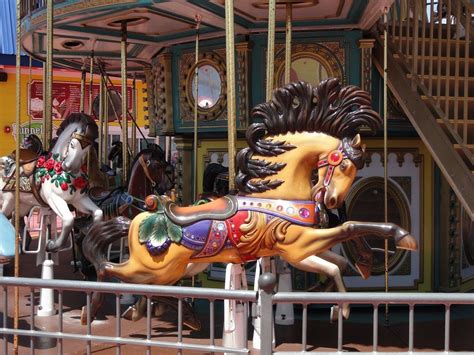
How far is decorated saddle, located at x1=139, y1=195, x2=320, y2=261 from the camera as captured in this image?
Answer: 4.05 meters

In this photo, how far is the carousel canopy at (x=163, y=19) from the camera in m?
5.33

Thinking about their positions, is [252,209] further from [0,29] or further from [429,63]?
[0,29]

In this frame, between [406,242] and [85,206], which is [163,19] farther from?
[406,242]

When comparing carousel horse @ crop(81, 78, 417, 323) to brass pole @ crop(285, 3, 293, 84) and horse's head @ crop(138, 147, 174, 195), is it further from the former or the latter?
horse's head @ crop(138, 147, 174, 195)

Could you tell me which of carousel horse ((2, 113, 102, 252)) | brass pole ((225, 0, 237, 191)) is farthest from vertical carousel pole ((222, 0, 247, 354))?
carousel horse ((2, 113, 102, 252))

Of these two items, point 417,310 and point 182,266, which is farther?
point 417,310

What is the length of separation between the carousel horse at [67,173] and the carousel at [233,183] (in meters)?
0.02

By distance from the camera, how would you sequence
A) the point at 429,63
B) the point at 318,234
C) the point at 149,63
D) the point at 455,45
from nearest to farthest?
the point at 318,234 < the point at 429,63 < the point at 455,45 < the point at 149,63

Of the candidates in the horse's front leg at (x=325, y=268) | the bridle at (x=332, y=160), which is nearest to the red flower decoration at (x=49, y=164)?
the horse's front leg at (x=325, y=268)

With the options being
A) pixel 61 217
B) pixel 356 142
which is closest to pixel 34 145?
pixel 61 217

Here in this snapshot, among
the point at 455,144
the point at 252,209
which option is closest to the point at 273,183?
the point at 252,209

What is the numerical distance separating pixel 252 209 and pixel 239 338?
1038 mm

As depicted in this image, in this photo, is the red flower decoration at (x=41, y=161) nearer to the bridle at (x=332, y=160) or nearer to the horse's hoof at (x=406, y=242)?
the bridle at (x=332, y=160)

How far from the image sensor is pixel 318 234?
3986mm
